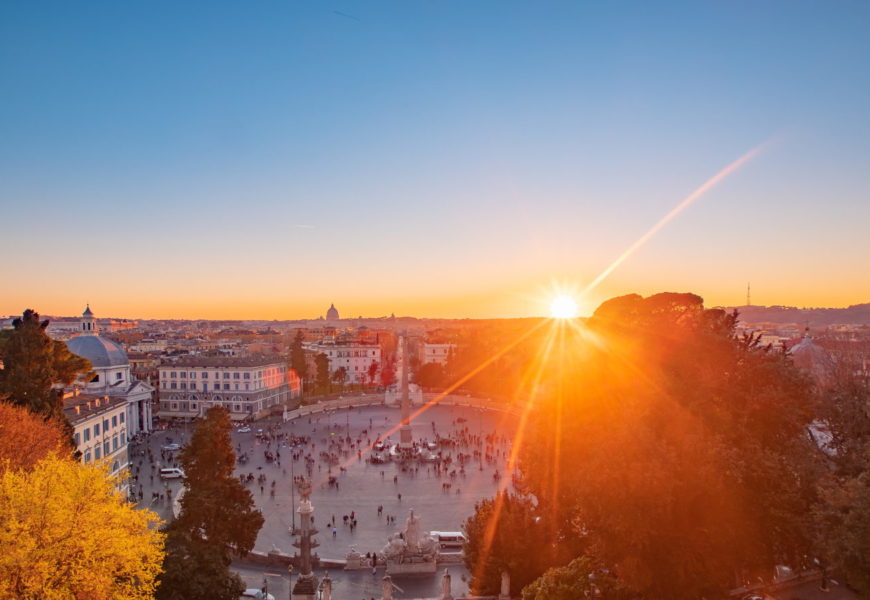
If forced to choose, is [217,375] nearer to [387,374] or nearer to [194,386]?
[194,386]

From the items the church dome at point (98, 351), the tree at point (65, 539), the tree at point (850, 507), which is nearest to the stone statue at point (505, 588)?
the tree at point (850, 507)

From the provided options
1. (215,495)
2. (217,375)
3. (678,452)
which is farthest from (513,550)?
(217,375)

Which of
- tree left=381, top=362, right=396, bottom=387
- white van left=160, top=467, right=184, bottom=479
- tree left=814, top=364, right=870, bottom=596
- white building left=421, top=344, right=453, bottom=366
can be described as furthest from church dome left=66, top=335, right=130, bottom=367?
white building left=421, top=344, right=453, bottom=366

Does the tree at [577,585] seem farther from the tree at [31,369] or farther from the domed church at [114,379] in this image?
the domed church at [114,379]

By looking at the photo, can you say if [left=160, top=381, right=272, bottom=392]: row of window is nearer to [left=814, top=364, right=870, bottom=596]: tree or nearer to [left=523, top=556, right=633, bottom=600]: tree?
[left=523, top=556, right=633, bottom=600]: tree

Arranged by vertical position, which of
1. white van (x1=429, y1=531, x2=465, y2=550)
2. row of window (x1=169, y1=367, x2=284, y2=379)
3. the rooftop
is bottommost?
white van (x1=429, y1=531, x2=465, y2=550)

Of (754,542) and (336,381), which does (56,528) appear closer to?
(754,542)
